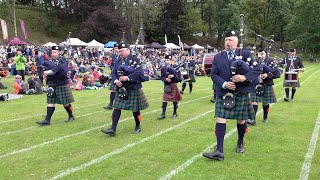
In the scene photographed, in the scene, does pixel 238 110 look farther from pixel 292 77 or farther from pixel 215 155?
pixel 292 77

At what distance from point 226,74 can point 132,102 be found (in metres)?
2.19

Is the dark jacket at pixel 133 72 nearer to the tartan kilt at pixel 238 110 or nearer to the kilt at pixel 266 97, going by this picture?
the tartan kilt at pixel 238 110

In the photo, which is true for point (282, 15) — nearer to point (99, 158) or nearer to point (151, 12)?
point (151, 12)

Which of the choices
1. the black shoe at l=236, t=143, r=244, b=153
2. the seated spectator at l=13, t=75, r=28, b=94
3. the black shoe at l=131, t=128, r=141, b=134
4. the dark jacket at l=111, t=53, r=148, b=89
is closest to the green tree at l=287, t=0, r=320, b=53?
the seated spectator at l=13, t=75, r=28, b=94

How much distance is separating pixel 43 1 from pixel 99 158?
47427 mm

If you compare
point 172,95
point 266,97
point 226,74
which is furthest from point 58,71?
point 266,97

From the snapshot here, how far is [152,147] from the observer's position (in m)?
6.01

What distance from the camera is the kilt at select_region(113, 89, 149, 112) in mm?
6703

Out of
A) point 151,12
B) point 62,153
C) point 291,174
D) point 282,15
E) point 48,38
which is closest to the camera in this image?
point 291,174

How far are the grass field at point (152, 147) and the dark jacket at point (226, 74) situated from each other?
3.41ft

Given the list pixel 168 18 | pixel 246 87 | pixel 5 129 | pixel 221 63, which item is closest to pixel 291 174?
pixel 246 87

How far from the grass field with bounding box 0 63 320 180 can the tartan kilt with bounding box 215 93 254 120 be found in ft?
2.10

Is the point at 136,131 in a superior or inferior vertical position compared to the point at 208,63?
inferior

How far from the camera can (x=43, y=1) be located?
159ft
